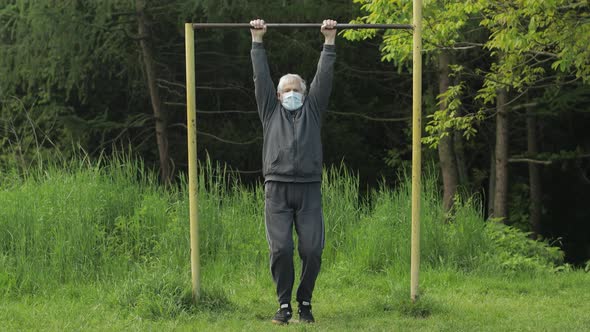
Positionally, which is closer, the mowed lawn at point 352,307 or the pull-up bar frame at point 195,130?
the mowed lawn at point 352,307

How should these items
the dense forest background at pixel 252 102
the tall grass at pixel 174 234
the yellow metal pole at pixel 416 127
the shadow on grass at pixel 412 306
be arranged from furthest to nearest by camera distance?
the dense forest background at pixel 252 102
the tall grass at pixel 174 234
the shadow on grass at pixel 412 306
the yellow metal pole at pixel 416 127

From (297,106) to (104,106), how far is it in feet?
40.7

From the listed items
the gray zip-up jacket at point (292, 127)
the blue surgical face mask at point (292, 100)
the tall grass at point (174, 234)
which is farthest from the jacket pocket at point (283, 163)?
the tall grass at point (174, 234)

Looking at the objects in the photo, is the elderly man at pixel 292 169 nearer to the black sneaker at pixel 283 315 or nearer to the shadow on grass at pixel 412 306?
the black sneaker at pixel 283 315

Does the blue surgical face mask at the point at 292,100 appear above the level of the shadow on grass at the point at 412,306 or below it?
above

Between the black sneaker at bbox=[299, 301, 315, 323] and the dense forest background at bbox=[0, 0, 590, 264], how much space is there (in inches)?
270

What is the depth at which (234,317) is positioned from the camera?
22.1 ft

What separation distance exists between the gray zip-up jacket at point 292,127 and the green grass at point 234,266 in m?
1.13

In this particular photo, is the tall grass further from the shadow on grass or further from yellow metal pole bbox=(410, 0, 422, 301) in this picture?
yellow metal pole bbox=(410, 0, 422, 301)

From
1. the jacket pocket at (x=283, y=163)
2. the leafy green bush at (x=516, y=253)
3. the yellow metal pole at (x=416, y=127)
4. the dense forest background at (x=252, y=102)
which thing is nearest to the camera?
the jacket pocket at (x=283, y=163)

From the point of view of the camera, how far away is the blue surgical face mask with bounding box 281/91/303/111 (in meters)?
6.48

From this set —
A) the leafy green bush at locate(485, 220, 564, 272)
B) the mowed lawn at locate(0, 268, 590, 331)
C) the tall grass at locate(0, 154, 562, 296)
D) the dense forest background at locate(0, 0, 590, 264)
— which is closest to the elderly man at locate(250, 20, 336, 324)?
the mowed lawn at locate(0, 268, 590, 331)

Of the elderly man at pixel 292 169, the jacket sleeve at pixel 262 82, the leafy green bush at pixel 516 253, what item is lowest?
the leafy green bush at pixel 516 253

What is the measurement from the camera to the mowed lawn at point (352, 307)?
21.5 feet
